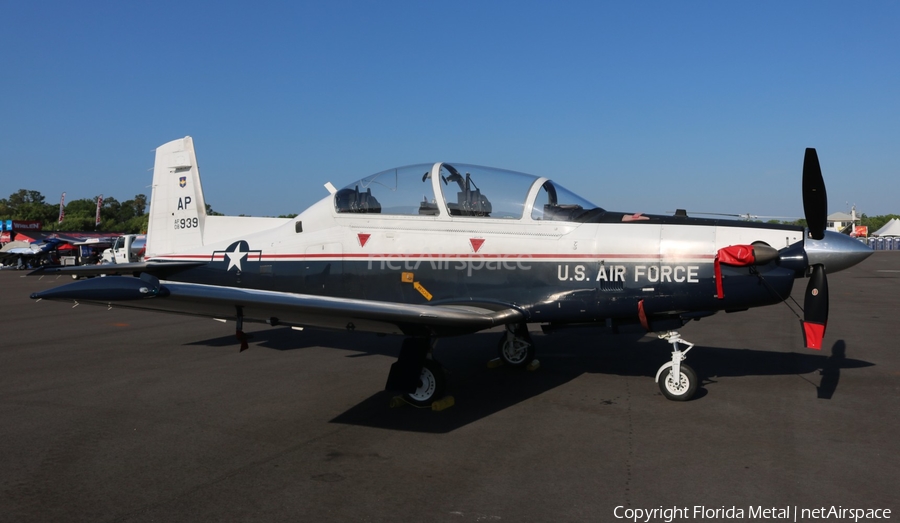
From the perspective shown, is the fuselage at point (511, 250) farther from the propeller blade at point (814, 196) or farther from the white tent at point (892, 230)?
the white tent at point (892, 230)

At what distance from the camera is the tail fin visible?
32.4ft

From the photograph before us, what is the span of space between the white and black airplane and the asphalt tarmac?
822mm

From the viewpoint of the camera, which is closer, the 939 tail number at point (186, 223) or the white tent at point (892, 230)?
the 939 tail number at point (186, 223)

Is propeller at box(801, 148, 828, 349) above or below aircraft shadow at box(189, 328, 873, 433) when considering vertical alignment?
above

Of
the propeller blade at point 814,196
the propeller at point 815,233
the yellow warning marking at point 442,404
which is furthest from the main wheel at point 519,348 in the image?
the propeller blade at point 814,196

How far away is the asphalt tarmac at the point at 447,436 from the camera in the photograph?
154 inches

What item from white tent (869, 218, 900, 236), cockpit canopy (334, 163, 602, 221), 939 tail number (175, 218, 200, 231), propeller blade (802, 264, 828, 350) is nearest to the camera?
propeller blade (802, 264, 828, 350)

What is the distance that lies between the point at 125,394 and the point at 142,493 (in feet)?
10.2

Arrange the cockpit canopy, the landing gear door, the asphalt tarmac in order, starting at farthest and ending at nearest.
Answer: the landing gear door < the cockpit canopy < the asphalt tarmac

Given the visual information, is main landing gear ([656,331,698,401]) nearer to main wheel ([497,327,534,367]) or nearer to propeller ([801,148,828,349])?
propeller ([801,148,828,349])

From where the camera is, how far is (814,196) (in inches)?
222

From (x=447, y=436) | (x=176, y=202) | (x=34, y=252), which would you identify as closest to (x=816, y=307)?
(x=447, y=436)

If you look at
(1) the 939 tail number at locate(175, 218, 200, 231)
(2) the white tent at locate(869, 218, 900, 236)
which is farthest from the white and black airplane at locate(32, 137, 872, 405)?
(2) the white tent at locate(869, 218, 900, 236)

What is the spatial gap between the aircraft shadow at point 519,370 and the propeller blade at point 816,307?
108 centimetres
